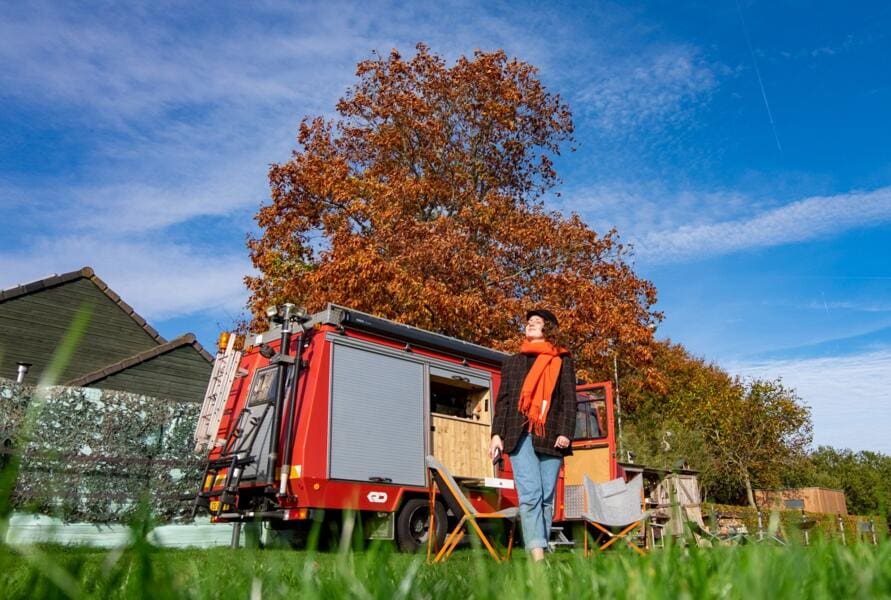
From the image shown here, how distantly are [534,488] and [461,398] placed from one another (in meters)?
6.35

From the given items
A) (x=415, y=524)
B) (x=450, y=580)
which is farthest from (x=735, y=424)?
(x=450, y=580)

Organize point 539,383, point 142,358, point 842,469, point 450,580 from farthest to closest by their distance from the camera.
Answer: point 842,469, point 142,358, point 539,383, point 450,580

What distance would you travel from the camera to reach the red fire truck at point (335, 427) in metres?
8.39

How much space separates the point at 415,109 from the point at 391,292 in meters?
6.40

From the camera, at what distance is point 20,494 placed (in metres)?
8.23

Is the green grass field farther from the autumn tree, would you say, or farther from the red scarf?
the autumn tree

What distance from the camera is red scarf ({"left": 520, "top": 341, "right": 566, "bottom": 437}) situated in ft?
18.0

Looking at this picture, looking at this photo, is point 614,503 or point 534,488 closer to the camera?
point 534,488

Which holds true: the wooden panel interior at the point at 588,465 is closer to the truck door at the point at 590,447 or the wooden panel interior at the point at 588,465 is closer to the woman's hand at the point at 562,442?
the truck door at the point at 590,447

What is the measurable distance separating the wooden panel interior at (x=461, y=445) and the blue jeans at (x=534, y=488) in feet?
15.3

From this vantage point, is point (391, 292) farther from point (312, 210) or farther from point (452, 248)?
point (312, 210)

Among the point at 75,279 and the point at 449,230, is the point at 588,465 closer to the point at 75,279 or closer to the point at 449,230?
the point at 449,230

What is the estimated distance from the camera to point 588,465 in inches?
463

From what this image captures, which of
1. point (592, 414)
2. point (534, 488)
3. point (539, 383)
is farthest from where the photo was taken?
point (592, 414)
